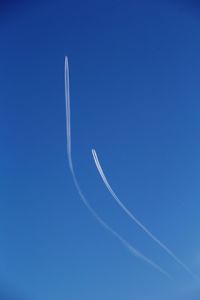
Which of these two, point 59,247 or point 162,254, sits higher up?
point 162,254

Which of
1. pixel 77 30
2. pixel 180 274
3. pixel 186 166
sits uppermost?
pixel 77 30

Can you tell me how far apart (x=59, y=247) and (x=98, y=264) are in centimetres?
18

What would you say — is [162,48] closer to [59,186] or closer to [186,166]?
[186,166]

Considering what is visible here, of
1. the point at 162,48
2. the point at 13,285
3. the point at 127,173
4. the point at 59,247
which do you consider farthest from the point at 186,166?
the point at 13,285

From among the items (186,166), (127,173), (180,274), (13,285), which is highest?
(186,166)

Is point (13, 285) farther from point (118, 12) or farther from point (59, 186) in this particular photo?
point (118, 12)

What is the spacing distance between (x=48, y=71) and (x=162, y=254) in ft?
3.02

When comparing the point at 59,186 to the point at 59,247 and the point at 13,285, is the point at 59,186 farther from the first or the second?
the point at 13,285

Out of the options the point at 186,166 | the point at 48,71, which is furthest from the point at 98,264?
the point at 48,71

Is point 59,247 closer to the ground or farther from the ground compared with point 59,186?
closer to the ground

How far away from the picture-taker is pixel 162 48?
46.3 inches

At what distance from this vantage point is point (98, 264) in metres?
1.20

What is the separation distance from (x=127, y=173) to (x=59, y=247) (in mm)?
436

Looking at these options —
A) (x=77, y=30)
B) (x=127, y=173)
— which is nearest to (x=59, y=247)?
(x=127, y=173)
